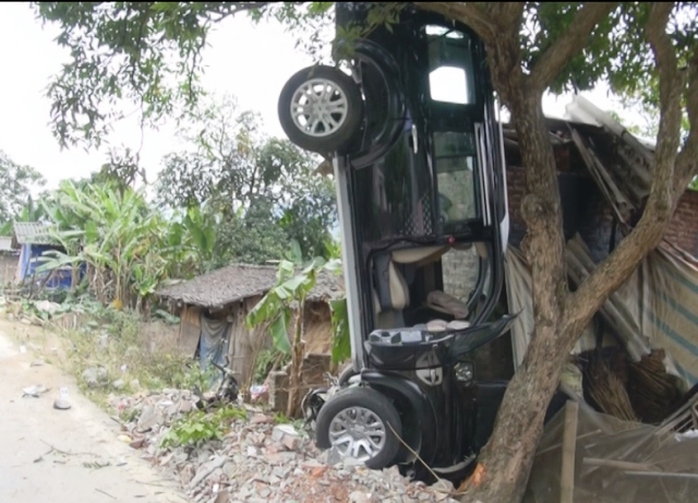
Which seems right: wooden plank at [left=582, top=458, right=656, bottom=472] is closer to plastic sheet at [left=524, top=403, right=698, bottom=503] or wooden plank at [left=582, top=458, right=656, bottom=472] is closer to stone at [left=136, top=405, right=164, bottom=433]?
plastic sheet at [left=524, top=403, right=698, bottom=503]

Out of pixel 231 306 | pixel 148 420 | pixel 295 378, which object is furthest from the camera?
pixel 231 306

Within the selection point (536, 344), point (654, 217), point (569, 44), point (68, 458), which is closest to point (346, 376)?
point (536, 344)

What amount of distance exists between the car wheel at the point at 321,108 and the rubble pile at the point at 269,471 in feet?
9.45


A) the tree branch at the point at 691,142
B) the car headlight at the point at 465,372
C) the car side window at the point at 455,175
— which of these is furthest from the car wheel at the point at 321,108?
the tree branch at the point at 691,142

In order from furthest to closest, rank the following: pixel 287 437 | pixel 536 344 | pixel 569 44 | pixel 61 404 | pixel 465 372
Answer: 1. pixel 61 404
2. pixel 465 372
3. pixel 287 437
4. pixel 536 344
5. pixel 569 44

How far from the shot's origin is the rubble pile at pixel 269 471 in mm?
5238

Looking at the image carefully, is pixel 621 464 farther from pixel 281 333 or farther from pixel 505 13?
pixel 281 333

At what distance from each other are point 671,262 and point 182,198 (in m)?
11.7

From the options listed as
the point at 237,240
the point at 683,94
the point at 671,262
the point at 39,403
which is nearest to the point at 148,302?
the point at 237,240

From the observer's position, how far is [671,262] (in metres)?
7.08

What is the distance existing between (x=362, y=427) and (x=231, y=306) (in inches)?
400

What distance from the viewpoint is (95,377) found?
10164 millimetres

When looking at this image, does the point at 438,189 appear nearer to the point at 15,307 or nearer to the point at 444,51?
the point at 444,51

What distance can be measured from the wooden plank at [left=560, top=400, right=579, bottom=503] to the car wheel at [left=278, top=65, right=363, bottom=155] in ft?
10.4
